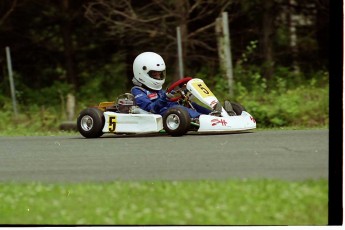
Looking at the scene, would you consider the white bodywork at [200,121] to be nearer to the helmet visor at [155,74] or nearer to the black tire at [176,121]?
the black tire at [176,121]

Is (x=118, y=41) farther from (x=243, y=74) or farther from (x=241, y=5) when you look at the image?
(x=243, y=74)

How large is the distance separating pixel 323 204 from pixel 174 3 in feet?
30.8

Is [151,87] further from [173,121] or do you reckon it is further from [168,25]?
[168,25]

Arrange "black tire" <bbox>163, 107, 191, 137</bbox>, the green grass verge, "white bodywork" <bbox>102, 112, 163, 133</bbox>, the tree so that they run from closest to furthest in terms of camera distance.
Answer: the green grass verge → "black tire" <bbox>163, 107, 191, 137</bbox> → "white bodywork" <bbox>102, 112, 163, 133</bbox> → the tree

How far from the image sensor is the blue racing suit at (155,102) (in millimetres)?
10414

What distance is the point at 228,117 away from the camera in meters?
Answer: 10.1

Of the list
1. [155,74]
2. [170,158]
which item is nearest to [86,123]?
[155,74]

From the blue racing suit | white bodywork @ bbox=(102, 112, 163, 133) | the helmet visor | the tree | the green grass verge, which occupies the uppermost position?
the tree

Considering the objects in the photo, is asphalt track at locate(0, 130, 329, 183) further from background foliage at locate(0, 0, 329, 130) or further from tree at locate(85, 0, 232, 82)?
tree at locate(85, 0, 232, 82)

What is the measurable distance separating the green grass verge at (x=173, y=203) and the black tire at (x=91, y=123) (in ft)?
11.5

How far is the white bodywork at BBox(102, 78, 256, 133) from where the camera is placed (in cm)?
1002

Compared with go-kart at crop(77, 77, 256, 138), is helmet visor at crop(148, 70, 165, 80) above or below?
above

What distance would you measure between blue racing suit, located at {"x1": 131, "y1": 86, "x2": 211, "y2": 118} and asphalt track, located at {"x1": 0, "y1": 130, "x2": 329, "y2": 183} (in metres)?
0.32

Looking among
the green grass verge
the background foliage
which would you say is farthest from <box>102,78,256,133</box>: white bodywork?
the green grass verge
